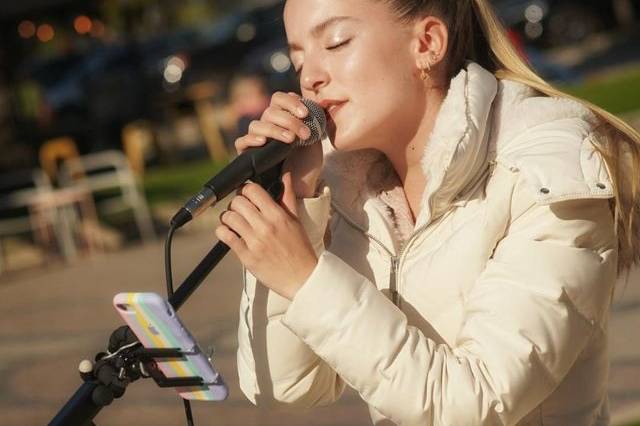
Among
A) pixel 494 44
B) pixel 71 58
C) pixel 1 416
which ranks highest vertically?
pixel 71 58

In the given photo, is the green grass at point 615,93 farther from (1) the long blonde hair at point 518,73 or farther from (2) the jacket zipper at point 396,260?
(2) the jacket zipper at point 396,260

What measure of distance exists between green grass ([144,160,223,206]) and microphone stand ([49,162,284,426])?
13.0 metres

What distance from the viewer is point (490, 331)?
2068 millimetres

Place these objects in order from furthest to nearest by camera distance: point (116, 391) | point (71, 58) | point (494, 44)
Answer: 1. point (71, 58)
2. point (494, 44)
3. point (116, 391)

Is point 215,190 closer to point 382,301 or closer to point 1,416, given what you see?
point 382,301

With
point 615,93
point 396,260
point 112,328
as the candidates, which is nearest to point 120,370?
point 396,260

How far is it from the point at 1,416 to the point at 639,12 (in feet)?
71.3

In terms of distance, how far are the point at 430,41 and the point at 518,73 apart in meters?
0.21

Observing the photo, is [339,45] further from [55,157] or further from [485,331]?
[55,157]

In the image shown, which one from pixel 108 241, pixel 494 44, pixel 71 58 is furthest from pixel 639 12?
pixel 494 44

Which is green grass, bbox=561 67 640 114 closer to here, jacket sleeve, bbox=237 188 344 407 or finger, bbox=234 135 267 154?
jacket sleeve, bbox=237 188 344 407

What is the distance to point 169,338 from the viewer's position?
198 centimetres

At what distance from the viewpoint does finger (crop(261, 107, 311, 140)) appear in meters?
2.18

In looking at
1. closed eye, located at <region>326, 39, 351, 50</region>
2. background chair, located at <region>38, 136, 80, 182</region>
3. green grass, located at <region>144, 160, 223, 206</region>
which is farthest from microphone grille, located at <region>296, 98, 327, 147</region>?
background chair, located at <region>38, 136, 80, 182</region>
